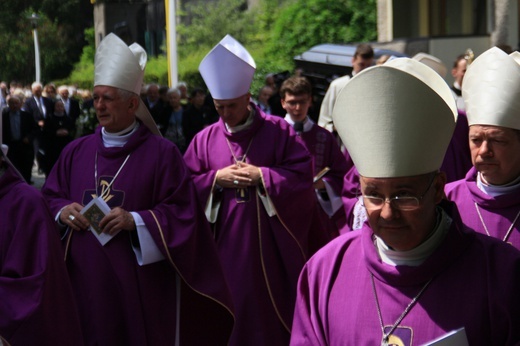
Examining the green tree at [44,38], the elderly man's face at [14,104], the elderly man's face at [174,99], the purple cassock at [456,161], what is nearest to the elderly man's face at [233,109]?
the purple cassock at [456,161]

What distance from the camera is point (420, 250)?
11.0 feet

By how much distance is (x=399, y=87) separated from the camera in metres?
3.29

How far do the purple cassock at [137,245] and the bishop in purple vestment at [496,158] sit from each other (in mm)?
1741

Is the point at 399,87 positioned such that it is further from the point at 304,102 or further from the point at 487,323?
the point at 304,102

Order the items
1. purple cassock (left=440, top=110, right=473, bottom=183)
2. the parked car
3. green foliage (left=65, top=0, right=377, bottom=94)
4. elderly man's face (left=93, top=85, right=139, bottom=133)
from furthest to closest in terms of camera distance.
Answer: green foliage (left=65, top=0, right=377, bottom=94) < the parked car < purple cassock (left=440, top=110, right=473, bottom=183) < elderly man's face (left=93, top=85, right=139, bottom=133)

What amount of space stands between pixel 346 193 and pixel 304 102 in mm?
1617

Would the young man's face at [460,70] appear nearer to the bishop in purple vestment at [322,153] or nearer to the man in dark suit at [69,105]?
the bishop in purple vestment at [322,153]

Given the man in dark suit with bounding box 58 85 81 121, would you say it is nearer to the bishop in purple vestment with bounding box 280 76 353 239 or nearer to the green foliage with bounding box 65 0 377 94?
the green foliage with bounding box 65 0 377 94

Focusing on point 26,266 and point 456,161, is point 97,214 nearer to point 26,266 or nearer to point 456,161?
point 26,266

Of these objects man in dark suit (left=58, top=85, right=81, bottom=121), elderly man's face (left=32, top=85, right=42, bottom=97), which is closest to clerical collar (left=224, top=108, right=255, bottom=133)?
man in dark suit (left=58, top=85, right=81, bottom=121)

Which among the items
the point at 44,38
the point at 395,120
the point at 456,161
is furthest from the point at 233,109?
the point at 44,38

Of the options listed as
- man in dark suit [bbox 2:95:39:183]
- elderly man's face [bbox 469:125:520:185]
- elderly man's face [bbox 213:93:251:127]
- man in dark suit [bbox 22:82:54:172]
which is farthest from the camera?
man in dark suit [bbox 22:82:54:172]

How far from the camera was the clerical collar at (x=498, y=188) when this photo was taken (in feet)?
15.7

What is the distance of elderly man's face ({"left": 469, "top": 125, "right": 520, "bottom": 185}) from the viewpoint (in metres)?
4.71
